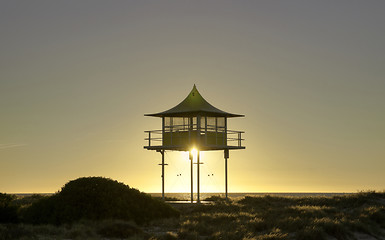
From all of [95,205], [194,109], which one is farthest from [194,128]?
[95,205]

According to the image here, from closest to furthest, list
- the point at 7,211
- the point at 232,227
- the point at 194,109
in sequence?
the point at 232,227
the point at 7,211
the point at 194,109

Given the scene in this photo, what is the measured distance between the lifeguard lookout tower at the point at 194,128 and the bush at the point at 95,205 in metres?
10.1

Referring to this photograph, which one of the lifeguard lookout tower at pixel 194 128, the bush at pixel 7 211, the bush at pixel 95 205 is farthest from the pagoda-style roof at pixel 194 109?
the bush at pixel 7 211

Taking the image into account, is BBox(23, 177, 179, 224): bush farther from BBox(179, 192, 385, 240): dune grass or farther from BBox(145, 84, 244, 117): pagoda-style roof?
BBox(145, 84, 244, 117): pagoda-style roof

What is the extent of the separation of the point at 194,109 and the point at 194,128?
5.39 feet

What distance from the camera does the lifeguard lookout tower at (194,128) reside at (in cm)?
3984

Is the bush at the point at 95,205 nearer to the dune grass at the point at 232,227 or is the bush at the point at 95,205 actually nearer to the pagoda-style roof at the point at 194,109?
the dune grass at the point at 232,227

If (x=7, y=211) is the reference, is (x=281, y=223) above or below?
below

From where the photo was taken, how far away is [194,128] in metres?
40.5

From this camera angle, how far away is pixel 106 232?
23.2 meters

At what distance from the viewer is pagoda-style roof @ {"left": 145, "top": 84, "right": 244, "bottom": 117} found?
132 feet

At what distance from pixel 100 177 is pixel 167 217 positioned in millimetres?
4850

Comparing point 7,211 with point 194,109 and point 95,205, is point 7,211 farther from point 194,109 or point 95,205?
point 194,109

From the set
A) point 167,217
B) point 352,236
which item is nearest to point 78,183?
point 167,217
